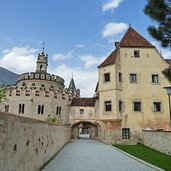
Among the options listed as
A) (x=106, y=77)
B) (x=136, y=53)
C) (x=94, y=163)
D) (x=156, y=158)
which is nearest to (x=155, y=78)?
(x=136, y=53)

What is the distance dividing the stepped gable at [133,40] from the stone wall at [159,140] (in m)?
11.8

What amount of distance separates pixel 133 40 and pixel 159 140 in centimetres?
1571

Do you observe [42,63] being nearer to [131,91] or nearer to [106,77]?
[106,77]

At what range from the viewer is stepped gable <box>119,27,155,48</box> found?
29609 millimetres

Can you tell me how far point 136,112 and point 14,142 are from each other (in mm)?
23671

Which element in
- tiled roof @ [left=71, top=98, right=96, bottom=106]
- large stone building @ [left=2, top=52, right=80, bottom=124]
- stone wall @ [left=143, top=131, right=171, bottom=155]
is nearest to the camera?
stone wall @ [left=143, top=131, right=171, bottom=155]

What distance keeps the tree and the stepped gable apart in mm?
20055

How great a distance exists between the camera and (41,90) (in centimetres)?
3584

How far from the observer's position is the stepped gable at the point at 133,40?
29609 mm

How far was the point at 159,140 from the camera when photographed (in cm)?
1962

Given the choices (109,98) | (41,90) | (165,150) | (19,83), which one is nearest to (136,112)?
(109,98)

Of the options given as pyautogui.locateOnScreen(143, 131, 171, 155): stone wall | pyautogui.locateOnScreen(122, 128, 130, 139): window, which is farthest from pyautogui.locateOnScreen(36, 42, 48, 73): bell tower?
Result: pyautogui.locateOnScreen(143, 131, 171, 155): stone wall

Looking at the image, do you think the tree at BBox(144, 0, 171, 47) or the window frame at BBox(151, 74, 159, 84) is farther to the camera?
the window frame at BBox(151, 74, 159, 84)

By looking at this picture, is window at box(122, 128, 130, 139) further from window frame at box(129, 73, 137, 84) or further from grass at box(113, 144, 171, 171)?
grass at box(113, 144, 171, 171)
